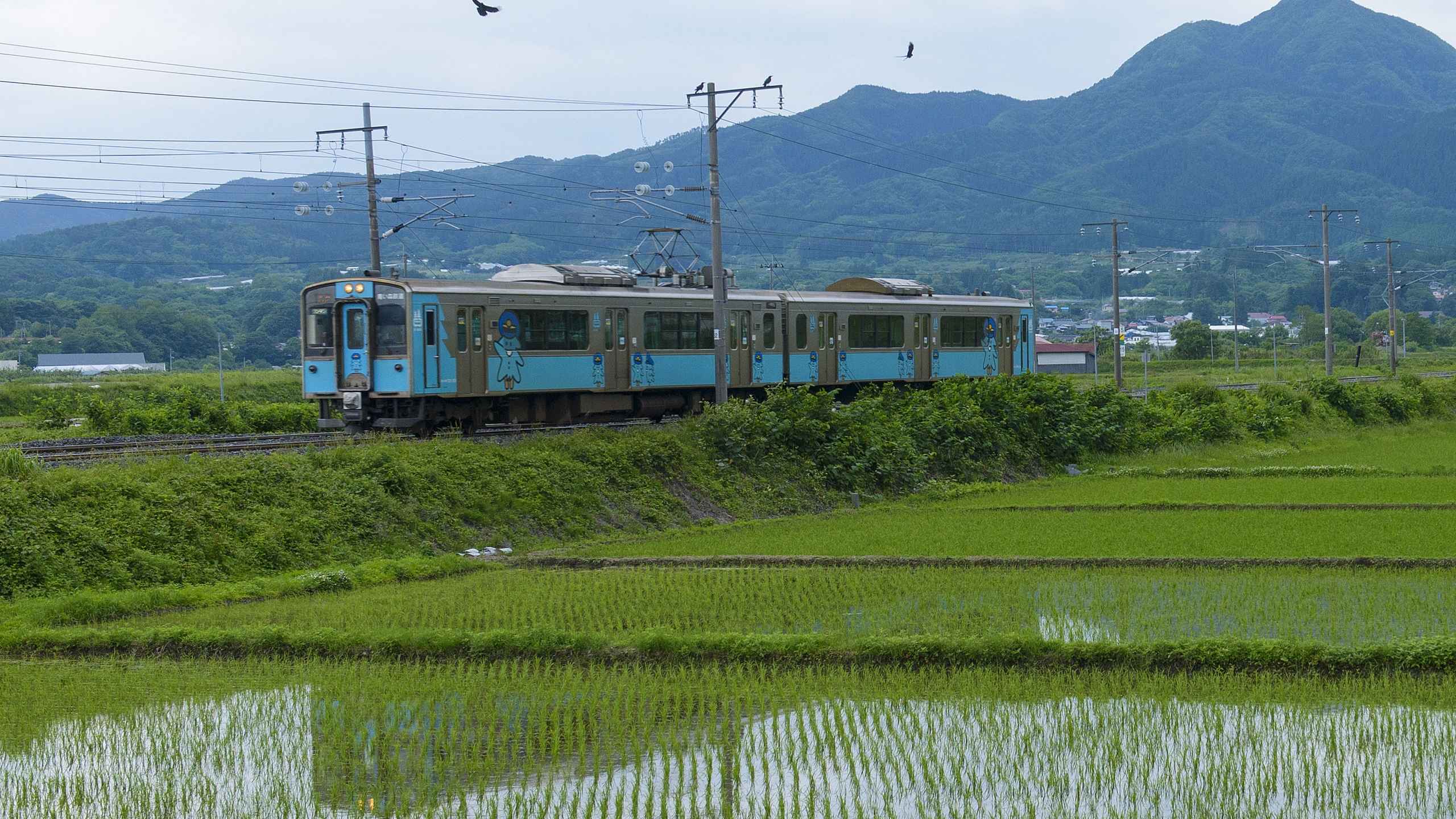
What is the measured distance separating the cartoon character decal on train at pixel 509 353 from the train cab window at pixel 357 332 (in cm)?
232

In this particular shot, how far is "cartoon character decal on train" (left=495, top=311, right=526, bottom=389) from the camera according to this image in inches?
979

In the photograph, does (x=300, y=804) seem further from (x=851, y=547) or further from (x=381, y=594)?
(x=851, y=547)

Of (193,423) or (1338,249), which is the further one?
(1338,249)

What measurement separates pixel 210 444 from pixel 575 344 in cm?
694

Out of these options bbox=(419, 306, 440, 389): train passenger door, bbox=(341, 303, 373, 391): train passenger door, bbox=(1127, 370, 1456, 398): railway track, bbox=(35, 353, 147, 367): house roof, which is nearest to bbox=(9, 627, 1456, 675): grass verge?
bbox=(419, 306, 440, 389): train passenger door

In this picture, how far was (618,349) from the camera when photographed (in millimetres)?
27438

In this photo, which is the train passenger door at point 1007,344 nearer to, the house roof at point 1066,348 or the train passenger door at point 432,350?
the train passenger door at point 432,350

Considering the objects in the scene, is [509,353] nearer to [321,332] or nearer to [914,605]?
[321,332]

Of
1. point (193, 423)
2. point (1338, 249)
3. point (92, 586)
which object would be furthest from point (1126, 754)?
point (1338, 249)

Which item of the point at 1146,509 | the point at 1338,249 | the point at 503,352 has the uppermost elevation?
the point at 1338,249

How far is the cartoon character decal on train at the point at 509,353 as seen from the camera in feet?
81.6

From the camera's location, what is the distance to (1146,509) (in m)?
21.6

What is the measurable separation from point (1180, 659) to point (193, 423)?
74.0ft

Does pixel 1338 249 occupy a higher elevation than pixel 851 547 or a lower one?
higher
